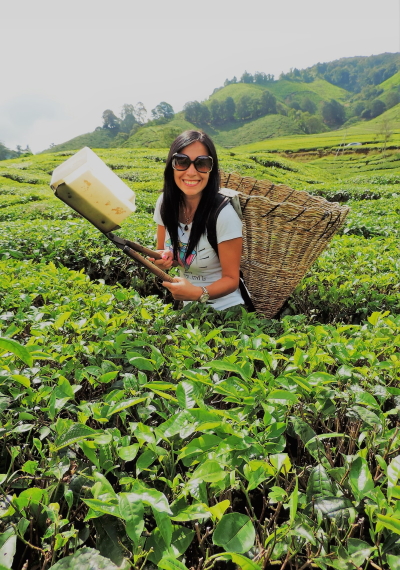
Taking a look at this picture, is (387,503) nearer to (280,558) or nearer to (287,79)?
(280,558)

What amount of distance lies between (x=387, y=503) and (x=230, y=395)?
45 cm

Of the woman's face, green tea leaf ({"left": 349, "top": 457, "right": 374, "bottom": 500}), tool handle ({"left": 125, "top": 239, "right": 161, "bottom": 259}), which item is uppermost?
the woman's face

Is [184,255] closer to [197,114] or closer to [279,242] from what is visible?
[279,242]

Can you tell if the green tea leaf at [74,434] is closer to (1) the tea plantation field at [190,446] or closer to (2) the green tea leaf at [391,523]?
(1) the tea plantation field at [190,446]

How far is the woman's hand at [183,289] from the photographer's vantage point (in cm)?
218

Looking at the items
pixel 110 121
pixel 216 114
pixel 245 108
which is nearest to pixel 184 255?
pixel 110 121

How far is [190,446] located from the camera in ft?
3.10

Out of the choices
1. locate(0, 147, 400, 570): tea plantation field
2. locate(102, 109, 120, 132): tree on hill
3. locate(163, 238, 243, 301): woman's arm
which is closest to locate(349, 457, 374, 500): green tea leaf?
locate(0, 147, 400, 570): tea plantation field

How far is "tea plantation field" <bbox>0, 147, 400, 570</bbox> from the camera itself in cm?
79

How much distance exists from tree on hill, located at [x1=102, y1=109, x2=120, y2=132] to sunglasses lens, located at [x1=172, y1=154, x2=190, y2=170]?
119288 millimetres

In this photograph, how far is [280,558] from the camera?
0.84m

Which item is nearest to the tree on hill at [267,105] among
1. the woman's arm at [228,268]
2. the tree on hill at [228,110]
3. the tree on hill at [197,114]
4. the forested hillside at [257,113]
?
the forested hillside at [257,113]

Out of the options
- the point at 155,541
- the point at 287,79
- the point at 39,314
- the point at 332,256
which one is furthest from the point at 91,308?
the point at 287,79

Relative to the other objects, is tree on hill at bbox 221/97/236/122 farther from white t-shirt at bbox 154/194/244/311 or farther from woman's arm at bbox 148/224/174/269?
white t-shirt at bbox 154/194/244/311
